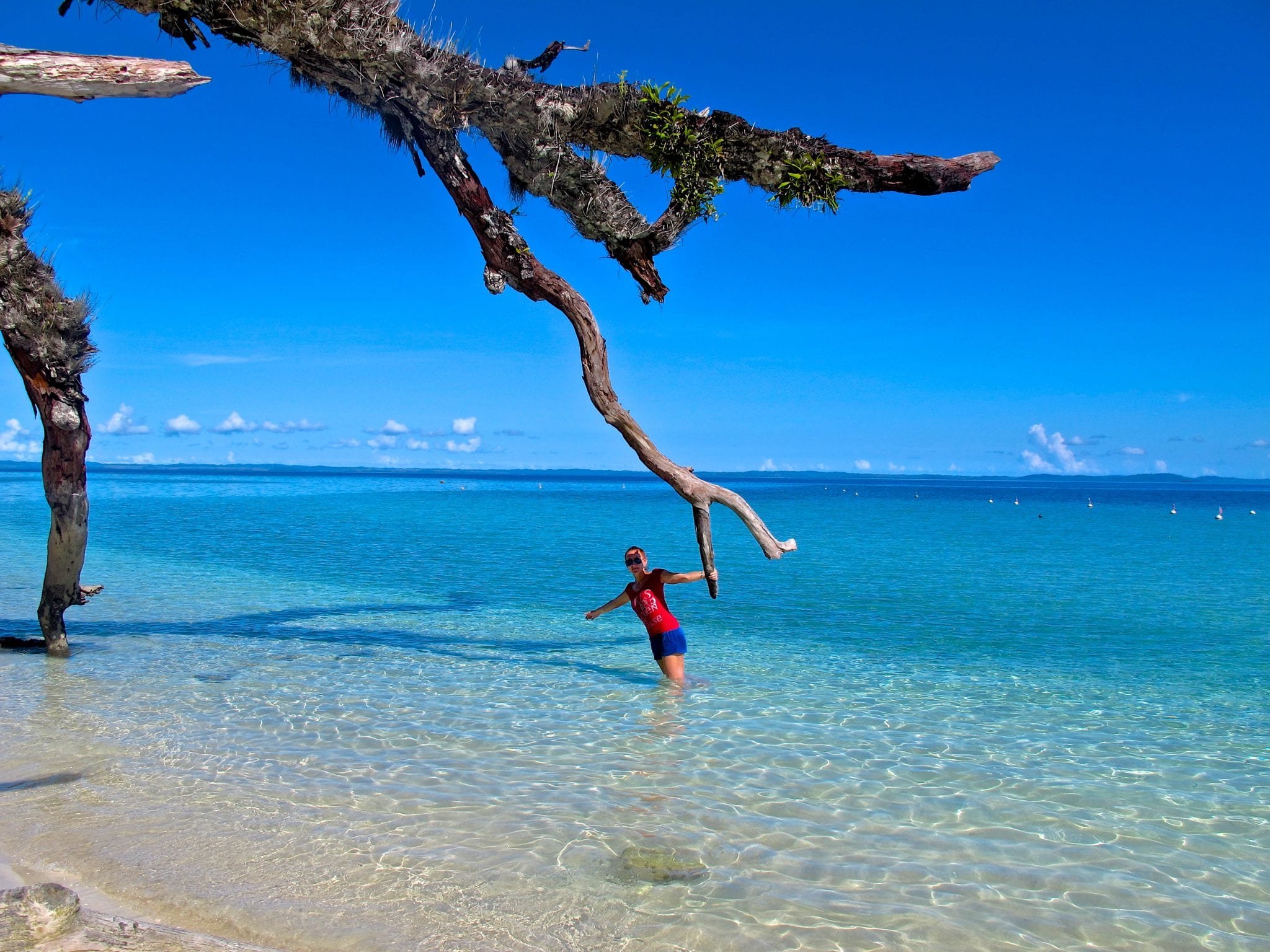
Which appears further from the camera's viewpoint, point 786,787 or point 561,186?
point 561,186

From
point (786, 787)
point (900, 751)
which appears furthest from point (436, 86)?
point (900, 751)

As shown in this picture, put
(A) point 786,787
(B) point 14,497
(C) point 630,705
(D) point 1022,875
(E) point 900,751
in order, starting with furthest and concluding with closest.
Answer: (B) point 14,497 → (C) point 630,705 → (E) point 900,751 → (A) point 786,787 → (D) point 1022,875

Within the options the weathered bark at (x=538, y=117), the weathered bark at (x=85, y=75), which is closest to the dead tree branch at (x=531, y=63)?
the weathered bark at (x=538, y=117)

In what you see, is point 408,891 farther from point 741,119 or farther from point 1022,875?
point 741,119

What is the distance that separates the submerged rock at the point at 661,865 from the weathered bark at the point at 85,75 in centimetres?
481

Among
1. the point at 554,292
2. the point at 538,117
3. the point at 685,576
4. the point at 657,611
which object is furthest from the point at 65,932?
the point at 538,117

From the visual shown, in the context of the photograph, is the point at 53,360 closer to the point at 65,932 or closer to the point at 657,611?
the point at 657,611

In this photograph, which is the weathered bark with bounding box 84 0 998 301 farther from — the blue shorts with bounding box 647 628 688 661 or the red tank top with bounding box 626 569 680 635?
the blue shorts with bounding box 647 628 688 661

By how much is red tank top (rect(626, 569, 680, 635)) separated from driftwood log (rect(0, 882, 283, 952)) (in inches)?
263

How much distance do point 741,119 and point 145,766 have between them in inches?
299

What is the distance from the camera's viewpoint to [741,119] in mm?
8641

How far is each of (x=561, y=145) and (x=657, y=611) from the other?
16.5 feet

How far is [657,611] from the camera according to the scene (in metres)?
10.3

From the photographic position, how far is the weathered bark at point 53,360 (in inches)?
370
